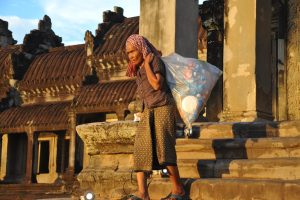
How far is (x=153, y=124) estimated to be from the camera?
15.9ft

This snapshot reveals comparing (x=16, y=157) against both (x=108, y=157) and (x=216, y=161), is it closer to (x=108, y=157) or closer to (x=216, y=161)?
(x=108, y=157)

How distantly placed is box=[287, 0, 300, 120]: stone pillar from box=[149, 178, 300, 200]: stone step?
6487mm

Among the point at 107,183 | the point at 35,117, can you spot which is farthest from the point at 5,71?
the point at 107,183

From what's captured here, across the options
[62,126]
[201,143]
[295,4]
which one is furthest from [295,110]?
[62,126]

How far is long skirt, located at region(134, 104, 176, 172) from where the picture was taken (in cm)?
471

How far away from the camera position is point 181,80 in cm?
493

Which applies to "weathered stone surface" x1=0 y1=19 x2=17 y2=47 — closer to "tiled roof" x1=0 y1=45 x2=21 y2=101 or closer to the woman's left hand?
"tiled roof" x1=0 y1=45 x2=21 y2=101

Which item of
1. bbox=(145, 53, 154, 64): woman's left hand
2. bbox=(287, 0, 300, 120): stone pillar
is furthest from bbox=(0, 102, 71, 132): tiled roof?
bbox=(145, 53, 154, 64): woman's left hand

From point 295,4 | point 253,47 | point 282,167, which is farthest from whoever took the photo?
point 295,4

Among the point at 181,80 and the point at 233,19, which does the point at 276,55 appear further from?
the point at 181,80

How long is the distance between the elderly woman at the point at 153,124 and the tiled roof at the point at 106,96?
13.6 m

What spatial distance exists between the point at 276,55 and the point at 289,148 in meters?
6.61

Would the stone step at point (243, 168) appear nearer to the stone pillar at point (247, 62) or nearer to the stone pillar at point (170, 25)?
the stone pillar at point (247, 62)

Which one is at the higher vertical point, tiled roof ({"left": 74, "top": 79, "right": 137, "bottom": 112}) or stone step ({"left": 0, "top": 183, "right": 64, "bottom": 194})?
tiled roof ({"left": 74, "top": 79, "right": 137, "bottom": 112})
